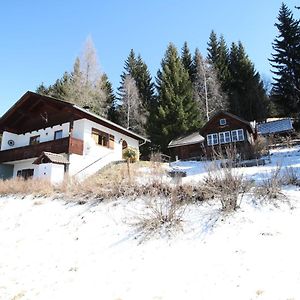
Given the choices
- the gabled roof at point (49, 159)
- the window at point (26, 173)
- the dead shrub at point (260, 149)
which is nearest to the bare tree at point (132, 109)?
the window at point (26, 173)

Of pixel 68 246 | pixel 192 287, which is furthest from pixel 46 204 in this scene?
pixel 192 287

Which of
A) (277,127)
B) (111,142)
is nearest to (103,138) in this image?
(111,142)

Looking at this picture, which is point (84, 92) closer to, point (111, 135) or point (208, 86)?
point (111, 135)

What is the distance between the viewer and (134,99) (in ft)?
140

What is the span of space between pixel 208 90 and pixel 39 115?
24524 millimetres

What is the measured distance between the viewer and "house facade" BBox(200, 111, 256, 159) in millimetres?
31391

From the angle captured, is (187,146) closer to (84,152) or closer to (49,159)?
(84,152)

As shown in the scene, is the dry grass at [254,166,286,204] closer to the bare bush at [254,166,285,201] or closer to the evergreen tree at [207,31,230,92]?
the bare bush at [254,166,285,201]

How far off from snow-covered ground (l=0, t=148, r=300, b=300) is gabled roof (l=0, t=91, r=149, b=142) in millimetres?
Answer: 13660

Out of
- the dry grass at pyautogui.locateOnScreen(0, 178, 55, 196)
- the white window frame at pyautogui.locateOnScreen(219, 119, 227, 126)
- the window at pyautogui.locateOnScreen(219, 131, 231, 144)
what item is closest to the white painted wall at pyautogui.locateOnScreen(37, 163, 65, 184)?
the dry grass at pyautogui.locateOnScreen(0, 178, 55, 196)

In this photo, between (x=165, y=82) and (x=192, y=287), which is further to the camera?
(x=165, y=82)

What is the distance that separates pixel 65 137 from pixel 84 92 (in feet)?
52.6

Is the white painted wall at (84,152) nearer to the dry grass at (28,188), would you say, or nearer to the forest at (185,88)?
the dry grass at (28,188)

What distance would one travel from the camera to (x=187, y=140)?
34.7 m
